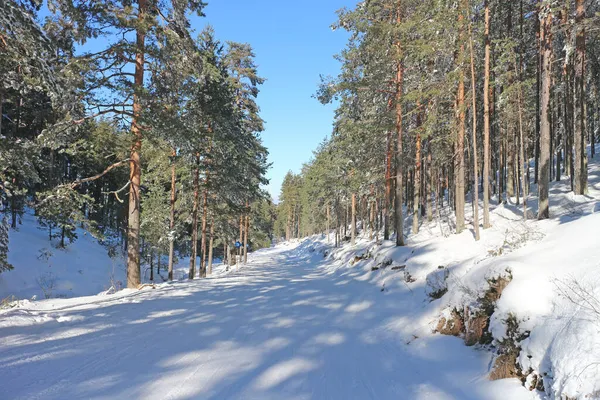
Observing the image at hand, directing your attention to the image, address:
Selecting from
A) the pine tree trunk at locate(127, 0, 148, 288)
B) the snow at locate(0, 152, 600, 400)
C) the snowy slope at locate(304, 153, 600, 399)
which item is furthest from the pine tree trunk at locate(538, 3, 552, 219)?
the pine tree trunk at locate(127, 0, 148, 288)

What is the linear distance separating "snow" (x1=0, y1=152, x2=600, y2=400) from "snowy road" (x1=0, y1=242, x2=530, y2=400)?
0.08 ft

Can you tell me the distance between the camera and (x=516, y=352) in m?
4.14

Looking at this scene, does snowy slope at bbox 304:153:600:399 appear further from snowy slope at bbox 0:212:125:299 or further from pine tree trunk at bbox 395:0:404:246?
snowy slope at bbox 0:212:125:299

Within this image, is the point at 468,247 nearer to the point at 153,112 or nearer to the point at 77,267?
the point at 153,112

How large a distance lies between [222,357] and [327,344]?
1.89m

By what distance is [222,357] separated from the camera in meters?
4.73

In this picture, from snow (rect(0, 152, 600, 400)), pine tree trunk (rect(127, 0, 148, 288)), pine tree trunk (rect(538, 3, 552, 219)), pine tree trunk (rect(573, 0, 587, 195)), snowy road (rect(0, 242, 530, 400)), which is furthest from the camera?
pine tree trunk (rect(573, 0, 587, 195))

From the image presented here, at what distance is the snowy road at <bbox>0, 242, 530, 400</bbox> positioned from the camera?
377 cm

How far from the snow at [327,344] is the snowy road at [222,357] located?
2 cm

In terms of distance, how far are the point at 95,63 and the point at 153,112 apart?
6.28 feet

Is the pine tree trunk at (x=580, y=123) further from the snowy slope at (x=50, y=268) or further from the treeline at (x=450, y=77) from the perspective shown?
the snowy slope at (x=50, y=268)

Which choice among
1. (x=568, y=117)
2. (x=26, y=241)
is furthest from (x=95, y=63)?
(x=568, y=117)

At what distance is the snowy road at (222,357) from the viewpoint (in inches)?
148

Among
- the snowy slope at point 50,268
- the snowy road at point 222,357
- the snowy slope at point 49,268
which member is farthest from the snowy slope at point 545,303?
the snowy slope at point 49,268
